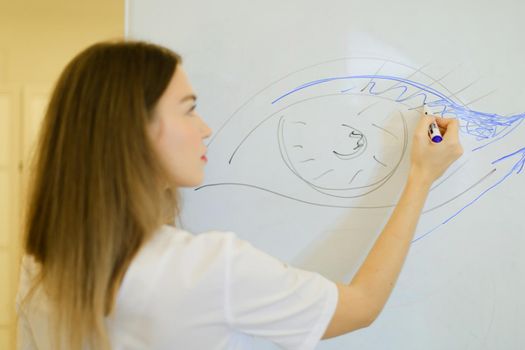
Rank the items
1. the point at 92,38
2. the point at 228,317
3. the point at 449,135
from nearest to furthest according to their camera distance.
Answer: the point at 228,317 → the point at 449,135 → the point at 92,38

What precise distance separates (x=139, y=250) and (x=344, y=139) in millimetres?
406

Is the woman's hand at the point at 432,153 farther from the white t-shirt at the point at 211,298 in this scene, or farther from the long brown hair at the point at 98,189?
the long brown hair at the point at 98,189

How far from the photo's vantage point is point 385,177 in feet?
2.54

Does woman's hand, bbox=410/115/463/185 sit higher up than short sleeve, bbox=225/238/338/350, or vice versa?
woman's hand, bbox=410/115/463/185

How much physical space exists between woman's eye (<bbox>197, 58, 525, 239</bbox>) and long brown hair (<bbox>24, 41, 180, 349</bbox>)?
0.21m

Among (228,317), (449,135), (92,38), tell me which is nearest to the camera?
(228,317)

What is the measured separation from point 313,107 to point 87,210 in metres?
0.41

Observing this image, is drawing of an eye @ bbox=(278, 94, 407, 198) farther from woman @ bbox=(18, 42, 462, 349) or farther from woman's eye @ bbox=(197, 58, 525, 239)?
woman @ bbox=(18, 42, 462, 349)

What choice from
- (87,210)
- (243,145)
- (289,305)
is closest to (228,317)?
(289,305)

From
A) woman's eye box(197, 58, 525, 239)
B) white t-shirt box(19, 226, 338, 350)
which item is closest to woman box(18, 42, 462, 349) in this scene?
white t-shirt box(19, 226, 338, 350)

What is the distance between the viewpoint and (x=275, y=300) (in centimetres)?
53

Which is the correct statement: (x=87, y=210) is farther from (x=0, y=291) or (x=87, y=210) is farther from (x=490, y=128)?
(x=0, y=291)

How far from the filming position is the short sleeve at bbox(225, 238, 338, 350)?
1.71 feet

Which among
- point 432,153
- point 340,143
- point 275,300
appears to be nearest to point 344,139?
point 340,143
